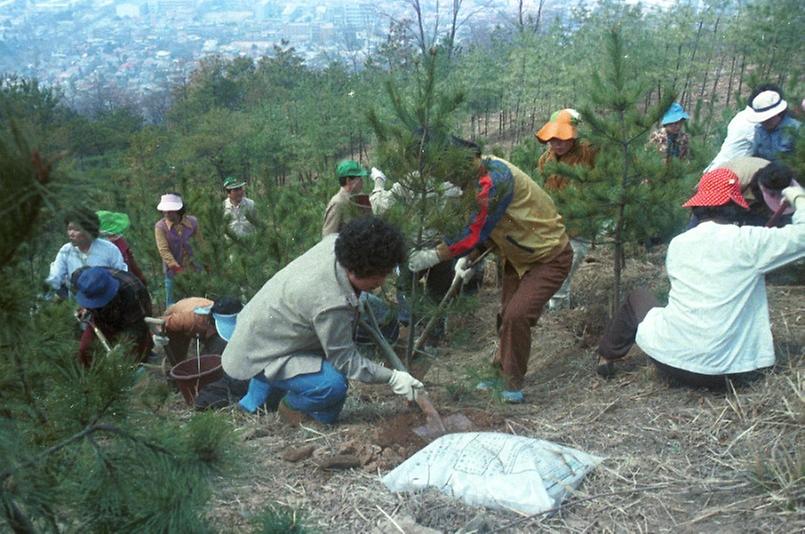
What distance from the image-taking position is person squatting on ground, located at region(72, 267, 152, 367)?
4434 millimetres

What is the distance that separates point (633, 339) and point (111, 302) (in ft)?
10.1

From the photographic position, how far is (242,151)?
2355cm

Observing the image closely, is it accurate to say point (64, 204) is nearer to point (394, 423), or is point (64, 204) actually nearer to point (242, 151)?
point (394, 423)

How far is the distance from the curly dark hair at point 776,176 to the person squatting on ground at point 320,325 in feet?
7.06

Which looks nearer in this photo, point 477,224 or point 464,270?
point 477,224

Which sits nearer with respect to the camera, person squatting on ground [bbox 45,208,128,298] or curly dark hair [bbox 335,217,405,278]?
curly dark hair [bbox 335,217,405,278]

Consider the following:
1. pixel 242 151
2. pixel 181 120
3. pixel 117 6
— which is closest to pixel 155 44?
pixel 117 6

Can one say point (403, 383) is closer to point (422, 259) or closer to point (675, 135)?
point (422, 259)

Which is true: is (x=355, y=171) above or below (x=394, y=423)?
above

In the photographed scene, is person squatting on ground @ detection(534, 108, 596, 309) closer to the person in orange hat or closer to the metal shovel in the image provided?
the person in orange hat

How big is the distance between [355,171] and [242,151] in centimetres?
1917

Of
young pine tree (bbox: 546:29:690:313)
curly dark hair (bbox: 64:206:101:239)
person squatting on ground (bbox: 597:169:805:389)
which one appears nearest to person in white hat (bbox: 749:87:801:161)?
young pine tree (bbox: 546:29:690:313)

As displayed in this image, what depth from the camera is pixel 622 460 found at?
2938 millimetres

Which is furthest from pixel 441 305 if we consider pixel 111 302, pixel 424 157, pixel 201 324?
pixel 111 302
